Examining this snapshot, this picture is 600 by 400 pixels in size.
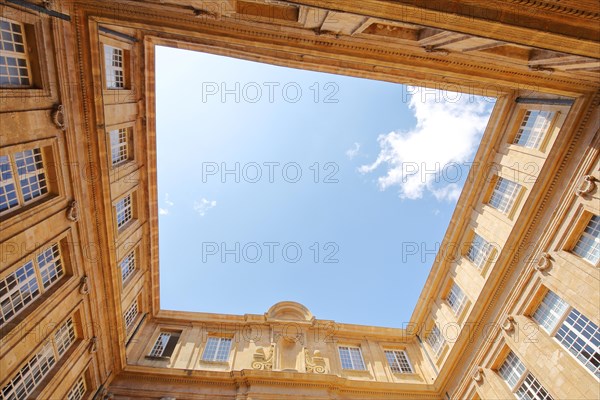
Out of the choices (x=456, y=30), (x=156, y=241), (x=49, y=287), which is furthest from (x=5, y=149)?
(x=456, y=30)

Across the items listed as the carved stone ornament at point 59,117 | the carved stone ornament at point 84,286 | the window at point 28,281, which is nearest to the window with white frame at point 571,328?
the carved stone ornament at point 84,286

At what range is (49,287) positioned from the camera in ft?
40.3

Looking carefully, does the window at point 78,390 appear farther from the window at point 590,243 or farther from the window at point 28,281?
the window at point 590,243

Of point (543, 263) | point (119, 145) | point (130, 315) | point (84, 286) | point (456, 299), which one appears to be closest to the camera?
point (84, 286)

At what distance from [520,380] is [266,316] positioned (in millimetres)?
14633

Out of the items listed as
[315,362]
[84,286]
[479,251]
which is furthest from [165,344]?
[479,251]

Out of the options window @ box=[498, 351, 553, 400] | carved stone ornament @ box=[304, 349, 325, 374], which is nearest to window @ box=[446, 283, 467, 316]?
window @ box=[498, 351, 553, 400]

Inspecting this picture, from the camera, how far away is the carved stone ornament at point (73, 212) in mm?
12258

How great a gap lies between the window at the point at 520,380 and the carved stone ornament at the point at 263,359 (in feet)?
40.9

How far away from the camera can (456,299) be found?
19219 mm

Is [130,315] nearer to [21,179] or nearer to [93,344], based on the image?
[93,344]

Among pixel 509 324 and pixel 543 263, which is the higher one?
pixel 543 263

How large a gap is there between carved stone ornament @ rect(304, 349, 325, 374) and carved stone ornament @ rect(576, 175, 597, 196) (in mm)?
15757

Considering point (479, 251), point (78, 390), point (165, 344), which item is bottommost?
point (165, 344)
